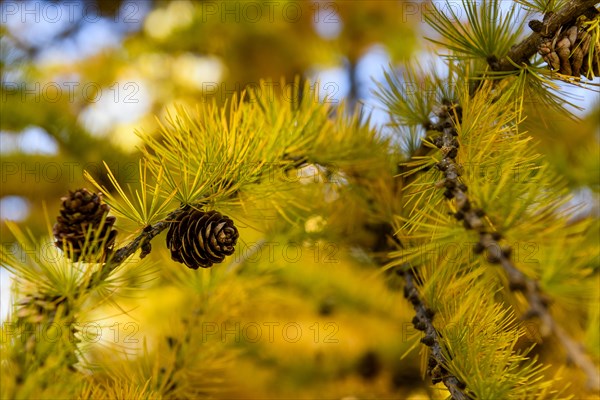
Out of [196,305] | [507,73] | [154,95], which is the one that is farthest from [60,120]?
[154,95]

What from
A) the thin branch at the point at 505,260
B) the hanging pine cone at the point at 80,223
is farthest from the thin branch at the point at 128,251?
the thin branch at the point at 505,260

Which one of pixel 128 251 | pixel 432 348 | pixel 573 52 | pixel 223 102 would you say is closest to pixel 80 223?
pixel 128 251

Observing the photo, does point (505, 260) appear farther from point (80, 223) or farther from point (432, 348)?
point (80, 223)

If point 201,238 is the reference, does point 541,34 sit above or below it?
above

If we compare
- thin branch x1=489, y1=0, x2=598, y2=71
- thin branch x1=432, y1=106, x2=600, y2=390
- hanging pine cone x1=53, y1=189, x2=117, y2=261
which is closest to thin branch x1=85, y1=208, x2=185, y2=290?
hanging pine cone x1=53, y1=189, x2=117, y2=261

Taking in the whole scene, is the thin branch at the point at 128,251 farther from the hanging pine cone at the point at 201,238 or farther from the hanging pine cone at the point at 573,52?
the hanging pine cone at the point at 573,52

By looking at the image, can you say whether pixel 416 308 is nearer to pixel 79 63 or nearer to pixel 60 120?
pixel 60 120

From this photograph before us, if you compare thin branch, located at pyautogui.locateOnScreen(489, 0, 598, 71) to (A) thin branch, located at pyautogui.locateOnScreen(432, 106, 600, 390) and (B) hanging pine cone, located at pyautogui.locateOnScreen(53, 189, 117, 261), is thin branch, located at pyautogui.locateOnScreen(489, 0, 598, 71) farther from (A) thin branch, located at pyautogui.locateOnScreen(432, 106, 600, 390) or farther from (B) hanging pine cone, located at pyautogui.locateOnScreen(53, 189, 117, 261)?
(B) hanging pine cone, located at pyautogui.locateOnScreen(53, 189, 117, 261)
